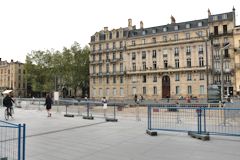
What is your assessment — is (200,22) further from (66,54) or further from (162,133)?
(162,133)

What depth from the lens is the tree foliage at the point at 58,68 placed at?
6975 cm

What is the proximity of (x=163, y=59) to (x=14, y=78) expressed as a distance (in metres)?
66.8

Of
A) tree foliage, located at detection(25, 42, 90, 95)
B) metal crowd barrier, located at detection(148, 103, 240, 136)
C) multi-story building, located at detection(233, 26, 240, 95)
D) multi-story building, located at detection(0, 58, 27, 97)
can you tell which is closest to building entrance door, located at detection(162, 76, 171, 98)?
multi-story building, located at detection(233, 26, 240, 95)

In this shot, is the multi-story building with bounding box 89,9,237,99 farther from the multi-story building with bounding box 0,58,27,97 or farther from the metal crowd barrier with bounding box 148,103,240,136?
the multi-story building with bounding box 0,58,27,97

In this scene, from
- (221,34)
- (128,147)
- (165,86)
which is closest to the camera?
(128,147)

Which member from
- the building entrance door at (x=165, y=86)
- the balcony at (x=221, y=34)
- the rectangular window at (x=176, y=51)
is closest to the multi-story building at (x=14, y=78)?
the building entrance door at (x=165, y=86)

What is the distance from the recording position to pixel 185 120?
1111 cm

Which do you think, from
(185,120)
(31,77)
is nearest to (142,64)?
(31,77)

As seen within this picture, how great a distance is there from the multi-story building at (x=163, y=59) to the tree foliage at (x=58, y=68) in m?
4.16

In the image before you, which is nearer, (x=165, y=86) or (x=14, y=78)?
(x=165, y=86)

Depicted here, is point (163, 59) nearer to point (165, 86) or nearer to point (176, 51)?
point (176, 51)

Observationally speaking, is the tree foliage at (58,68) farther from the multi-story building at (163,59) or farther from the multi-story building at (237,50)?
the multi-story building at (237,50)

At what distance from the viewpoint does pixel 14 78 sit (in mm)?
98625

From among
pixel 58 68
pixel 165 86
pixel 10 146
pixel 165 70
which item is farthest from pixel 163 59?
pixel 10 146
